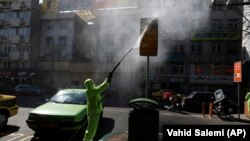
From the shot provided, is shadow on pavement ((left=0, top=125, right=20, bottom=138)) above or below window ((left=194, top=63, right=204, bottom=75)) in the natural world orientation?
below

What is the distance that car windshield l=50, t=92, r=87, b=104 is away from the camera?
449 inches

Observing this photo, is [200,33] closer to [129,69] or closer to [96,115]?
[129,69]

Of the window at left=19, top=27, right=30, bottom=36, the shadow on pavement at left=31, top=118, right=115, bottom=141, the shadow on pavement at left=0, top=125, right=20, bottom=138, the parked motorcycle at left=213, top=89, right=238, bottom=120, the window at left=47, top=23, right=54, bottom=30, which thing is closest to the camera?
the shadow on pavement at left=31, top=118, right=115, bottom=141

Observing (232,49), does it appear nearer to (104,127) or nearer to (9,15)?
(104,127)

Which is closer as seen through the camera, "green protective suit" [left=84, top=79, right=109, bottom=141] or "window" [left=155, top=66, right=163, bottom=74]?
"green protective suit" [left=84, top=79, right=109, bottom=141]

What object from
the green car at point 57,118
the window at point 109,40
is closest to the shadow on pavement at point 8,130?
the green car at point 57,118

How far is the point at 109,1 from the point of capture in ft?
157

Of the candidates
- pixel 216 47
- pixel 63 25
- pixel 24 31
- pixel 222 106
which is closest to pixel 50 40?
pixel 63 25

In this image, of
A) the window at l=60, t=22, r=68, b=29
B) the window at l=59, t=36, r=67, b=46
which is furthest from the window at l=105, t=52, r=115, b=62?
the window at l=60, t=22, r=68, b=29

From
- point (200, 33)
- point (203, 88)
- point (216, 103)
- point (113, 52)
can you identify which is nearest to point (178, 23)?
point (200, 33)

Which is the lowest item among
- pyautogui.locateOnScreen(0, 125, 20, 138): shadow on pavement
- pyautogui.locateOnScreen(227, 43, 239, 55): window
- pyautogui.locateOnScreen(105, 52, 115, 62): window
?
pyautogui.locateOnScreen(0, 125, 20, 138): shadow on pavement

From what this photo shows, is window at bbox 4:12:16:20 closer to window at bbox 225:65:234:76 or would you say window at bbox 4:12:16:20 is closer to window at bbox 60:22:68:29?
window at bbox 60:22:68:29

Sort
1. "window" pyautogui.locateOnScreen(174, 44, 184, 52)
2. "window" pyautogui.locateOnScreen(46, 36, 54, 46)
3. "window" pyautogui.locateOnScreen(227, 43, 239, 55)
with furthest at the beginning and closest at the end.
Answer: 1. "window" pyautogui.locateOnScreen(46, 36, 54, 46)
2. "window" pyautogui.locateOnScreen(174, 44, 184, 52)
3. "window" pyautogui.locateOnScreen(227, 43, 239, 55)

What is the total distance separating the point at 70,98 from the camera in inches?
458
